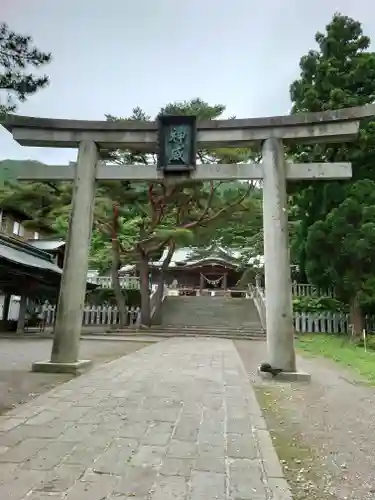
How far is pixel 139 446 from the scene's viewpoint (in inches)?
127

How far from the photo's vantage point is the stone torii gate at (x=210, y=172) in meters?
7.07

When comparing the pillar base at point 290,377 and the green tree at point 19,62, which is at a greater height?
the green tree at point 19,62

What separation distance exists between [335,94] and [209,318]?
483 inches

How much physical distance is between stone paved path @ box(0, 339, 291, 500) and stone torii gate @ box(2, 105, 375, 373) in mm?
1624

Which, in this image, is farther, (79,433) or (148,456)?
(79,433)

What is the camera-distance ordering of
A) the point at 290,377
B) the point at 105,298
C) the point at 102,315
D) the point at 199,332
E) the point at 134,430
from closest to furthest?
the point at 134,430
the point at 290,377
the point at 199,332
the point at 102,315
the point at 105,298

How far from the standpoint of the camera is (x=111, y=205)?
18000 millimetres

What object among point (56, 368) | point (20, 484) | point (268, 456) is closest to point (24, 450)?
point (20, 484)

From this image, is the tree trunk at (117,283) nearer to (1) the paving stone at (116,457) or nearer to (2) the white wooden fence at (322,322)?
(2) the white wooden fence at (322,322)

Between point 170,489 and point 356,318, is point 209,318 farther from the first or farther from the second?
point 170,489

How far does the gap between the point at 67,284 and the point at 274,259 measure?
12.0ft

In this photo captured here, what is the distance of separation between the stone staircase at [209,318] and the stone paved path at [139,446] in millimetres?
12808

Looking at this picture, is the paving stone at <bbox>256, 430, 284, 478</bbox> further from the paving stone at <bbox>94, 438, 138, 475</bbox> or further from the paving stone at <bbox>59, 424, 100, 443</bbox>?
the paving stone at <bbox>59, 424, 100, 443</bbox>

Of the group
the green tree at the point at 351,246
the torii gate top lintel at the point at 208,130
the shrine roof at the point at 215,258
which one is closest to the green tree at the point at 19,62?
the torii gate top lintel at the point at 208,130
